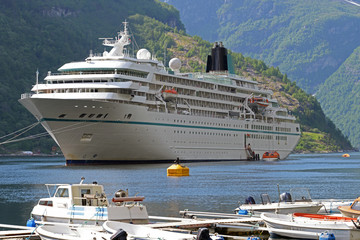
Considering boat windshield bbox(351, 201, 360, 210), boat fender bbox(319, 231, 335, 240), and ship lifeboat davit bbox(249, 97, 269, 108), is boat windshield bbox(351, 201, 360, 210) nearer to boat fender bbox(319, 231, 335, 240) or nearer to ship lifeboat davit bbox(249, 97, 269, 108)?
boat fender bbox(319, 231, 335, 240)

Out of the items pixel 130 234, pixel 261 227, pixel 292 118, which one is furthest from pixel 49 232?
pixel 292 118

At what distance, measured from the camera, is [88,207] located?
26812 millimetres

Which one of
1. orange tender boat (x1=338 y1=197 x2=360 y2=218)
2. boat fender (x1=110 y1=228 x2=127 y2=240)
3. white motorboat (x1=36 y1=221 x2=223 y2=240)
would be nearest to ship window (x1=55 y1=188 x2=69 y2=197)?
white motorboat (x1=36 y1=221 x2=223 y2=240)

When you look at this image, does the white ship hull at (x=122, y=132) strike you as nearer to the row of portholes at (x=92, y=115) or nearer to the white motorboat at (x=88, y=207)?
the row of portholes at (x=92, y=115)

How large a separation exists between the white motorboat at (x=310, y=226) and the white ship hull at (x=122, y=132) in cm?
4486

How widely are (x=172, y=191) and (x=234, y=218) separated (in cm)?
1564

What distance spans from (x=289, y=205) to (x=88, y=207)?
8797mm

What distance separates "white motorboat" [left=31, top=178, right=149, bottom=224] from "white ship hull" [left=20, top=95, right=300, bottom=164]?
4077 cm

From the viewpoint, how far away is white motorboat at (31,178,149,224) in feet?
85.3

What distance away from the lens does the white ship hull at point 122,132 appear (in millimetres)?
69812

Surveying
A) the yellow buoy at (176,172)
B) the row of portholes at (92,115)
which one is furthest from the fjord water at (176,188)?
the row of portholes at (92,115)

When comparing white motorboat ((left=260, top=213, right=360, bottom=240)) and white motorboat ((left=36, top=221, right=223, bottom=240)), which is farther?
white motorboat ((left=260, top=213, right=360, bottom=240))

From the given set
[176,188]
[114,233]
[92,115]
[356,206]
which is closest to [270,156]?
[92,115]

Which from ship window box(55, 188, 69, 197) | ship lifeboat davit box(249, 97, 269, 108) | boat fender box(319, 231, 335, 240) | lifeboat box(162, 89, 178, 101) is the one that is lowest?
boat fender box(319, 231, 335, 240)
